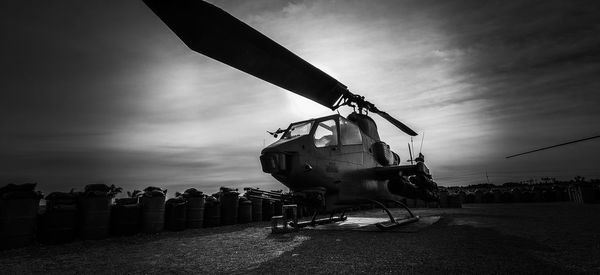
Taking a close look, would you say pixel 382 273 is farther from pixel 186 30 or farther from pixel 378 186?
pixel 378 186

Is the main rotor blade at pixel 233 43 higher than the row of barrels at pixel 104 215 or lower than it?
higher

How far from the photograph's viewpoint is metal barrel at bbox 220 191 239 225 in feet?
30.1

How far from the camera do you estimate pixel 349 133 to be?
684 cm

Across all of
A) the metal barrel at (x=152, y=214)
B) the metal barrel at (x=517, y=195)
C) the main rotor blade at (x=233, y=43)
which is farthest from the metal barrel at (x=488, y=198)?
the metal barrel at (x=152, y=214)

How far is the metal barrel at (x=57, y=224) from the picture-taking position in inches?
219

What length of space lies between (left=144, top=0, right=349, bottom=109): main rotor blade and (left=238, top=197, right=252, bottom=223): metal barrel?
5.79m

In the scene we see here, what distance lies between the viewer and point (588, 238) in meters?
4.50

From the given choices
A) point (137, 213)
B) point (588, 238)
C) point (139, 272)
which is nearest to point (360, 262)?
point (139, 272)

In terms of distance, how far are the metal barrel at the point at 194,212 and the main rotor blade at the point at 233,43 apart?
4991 millimetres

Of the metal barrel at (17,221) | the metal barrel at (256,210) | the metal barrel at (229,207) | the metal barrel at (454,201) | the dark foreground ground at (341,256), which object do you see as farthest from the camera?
the metal barrel at (454,201)

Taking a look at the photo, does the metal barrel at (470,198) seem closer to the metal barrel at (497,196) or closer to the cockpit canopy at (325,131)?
the metal barrel at (497,196)

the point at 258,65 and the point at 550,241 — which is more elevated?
the point at 258,65

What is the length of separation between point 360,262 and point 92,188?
641cm

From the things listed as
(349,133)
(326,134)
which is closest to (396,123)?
(349,133)
